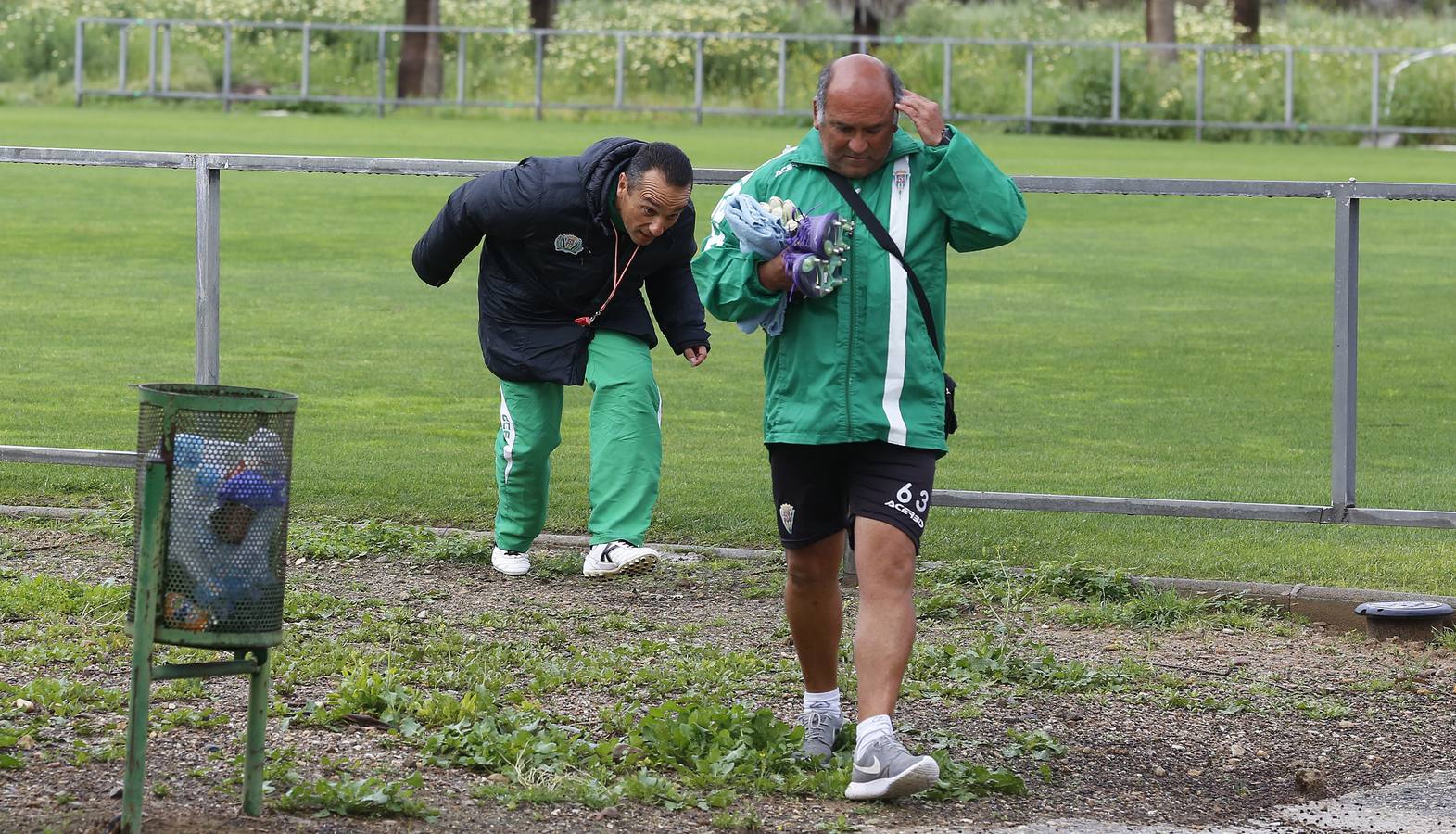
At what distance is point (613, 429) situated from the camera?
292 inches

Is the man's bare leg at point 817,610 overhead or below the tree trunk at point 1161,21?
below

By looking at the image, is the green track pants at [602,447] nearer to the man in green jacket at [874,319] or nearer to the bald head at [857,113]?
the man in green jacket at [874,319]

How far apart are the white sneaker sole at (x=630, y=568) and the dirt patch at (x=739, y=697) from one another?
52mm

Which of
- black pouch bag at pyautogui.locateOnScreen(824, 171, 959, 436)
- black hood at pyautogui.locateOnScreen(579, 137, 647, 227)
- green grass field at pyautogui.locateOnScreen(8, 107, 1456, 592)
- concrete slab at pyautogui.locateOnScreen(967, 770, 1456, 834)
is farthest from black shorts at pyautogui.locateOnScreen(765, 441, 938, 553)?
green grass field at pyautogui.locateOnScreen(8, 107, 1456, 592)

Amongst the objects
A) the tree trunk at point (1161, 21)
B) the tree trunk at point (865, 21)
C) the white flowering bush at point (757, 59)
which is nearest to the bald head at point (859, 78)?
the white flowering bush at point (757, 59)

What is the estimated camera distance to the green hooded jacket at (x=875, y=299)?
5.03 metres

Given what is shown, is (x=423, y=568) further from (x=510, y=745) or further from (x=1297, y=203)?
(x=1297, y=203)

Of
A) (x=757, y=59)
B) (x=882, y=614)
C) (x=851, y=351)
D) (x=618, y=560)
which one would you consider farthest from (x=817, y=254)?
(x=757, y=59)

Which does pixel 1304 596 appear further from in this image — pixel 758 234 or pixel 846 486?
pixel 758 234

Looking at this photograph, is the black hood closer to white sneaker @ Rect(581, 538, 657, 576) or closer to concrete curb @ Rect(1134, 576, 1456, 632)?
white sneaker @ Rect(581, 538, 657, 576)

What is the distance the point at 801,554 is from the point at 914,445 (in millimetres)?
450

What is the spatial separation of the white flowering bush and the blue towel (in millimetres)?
30858

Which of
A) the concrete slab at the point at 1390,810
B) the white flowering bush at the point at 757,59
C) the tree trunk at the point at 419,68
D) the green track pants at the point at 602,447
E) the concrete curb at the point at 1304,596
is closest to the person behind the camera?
the concrete slab at the point at 1390,810

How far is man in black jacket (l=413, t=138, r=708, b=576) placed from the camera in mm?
7250
